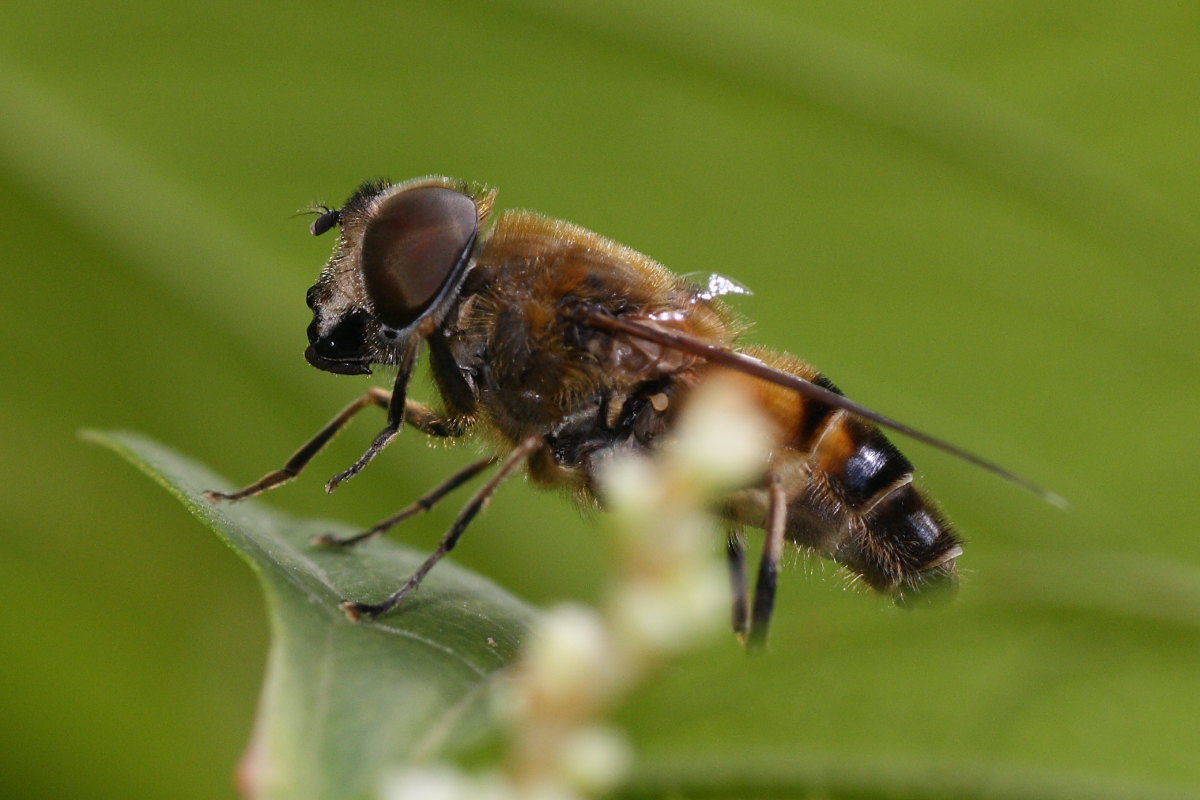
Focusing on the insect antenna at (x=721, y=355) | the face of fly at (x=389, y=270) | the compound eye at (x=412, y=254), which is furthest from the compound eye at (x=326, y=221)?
the insect antenna at (x=721, y=355)

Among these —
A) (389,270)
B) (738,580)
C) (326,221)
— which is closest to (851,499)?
(738,580)

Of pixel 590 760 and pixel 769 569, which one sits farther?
pixel 769 569

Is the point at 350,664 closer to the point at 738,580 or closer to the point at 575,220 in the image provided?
the point at 738,580

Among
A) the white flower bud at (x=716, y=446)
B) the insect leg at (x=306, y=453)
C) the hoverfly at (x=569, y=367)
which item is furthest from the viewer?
the insect leg at (x=306, y=453)

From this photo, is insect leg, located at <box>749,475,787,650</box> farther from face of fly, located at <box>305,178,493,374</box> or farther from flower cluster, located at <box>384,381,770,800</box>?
flower cluster, located at <box>384,381,770,800</box>

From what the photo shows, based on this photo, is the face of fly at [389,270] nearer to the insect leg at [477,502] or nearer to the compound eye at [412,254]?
the compound eye at [412,254]

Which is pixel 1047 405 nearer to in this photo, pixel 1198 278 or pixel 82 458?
pixel 1198 278

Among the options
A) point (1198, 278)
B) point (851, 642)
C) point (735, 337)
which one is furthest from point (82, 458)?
point (1198, 278)
